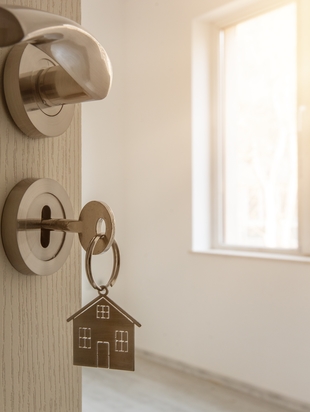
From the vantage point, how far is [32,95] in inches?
11.1

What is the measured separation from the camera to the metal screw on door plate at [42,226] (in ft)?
0.91

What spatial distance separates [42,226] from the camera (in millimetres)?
303

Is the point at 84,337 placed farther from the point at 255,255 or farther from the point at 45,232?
the point at 255,255

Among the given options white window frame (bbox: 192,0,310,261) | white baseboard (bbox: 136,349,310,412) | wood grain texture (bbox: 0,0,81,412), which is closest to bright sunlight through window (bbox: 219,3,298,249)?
white window frame (bbox: 192,0,310,261)

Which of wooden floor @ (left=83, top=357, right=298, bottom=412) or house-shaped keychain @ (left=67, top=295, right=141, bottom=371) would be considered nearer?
house-shaped keychain @ (left=67, top=295, right=141, bottom=371)

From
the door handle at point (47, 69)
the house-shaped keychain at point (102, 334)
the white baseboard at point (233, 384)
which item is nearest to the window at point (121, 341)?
the house-shaped keychain at point (102, 334)

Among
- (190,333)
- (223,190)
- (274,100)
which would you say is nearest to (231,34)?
(274,100)

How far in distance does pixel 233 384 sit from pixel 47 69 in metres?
2.53

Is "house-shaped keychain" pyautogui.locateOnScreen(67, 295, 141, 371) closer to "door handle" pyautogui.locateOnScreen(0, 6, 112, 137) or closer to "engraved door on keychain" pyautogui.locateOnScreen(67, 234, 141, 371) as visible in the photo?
"engraved door on keychain" pyautogui.locateOnScreen(67, 234, 141, 371)

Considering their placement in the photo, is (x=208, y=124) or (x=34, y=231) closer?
(x=34, y=231)

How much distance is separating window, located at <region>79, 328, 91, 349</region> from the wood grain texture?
0.03 metres

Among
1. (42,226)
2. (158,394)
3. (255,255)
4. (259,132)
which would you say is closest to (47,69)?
(42,226)

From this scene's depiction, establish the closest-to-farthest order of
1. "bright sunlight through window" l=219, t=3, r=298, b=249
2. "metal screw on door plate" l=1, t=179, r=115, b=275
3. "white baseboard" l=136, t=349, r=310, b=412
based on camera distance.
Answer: "metal screw on door plate" l=1, t=179, r=115, b=275, "white baseboard" l=136, t=349, r=310, b=412, "bright sunlight through window" l=219, t=3, r=298, b=249

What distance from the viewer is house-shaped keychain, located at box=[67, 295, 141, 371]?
0.31 m
